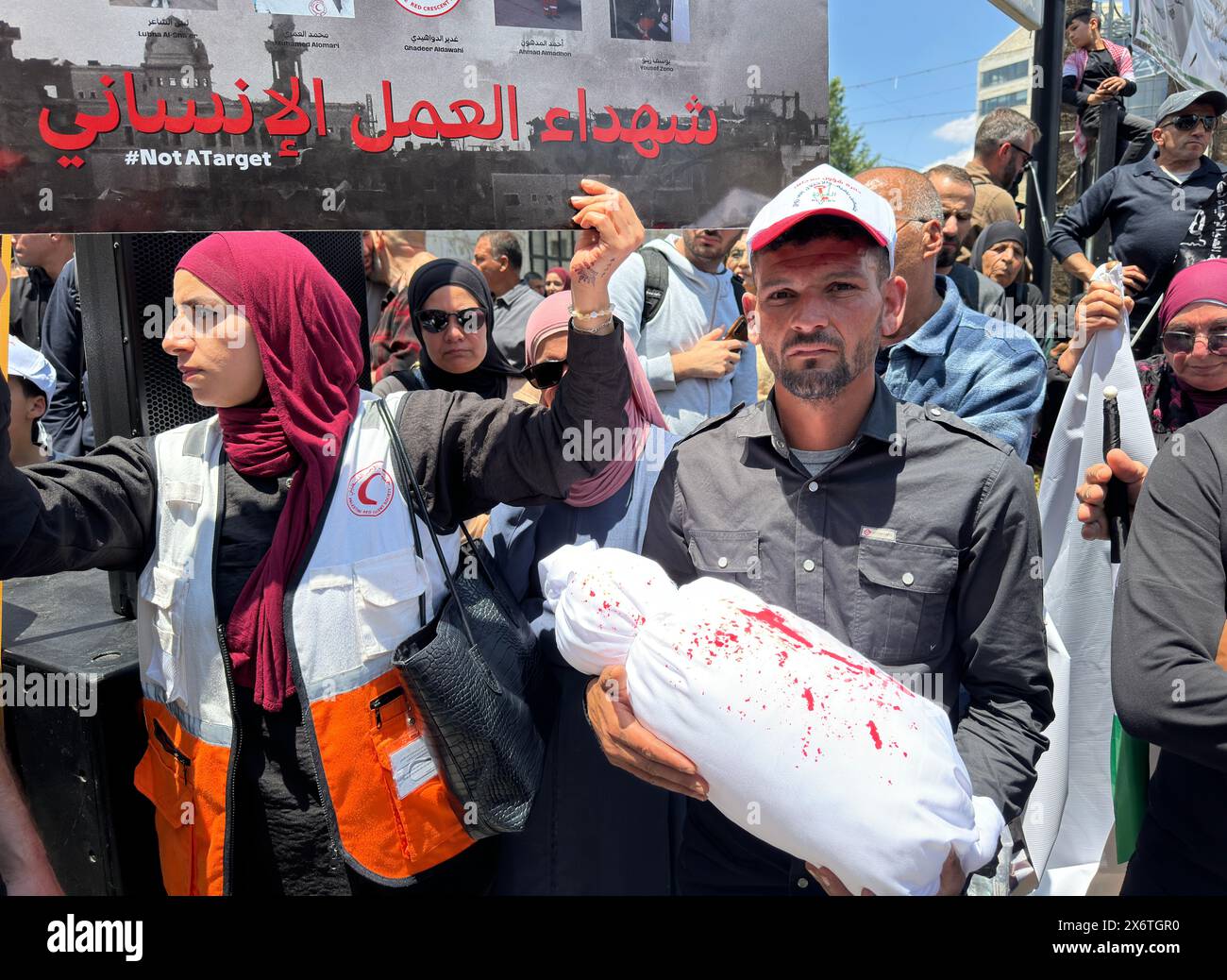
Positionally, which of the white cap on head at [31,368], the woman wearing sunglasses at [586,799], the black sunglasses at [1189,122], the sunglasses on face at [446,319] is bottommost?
the woman wearing sunglasses at [586,799]

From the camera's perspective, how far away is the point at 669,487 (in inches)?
76.5

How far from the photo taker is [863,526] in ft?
5.70

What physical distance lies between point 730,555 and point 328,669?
872mm

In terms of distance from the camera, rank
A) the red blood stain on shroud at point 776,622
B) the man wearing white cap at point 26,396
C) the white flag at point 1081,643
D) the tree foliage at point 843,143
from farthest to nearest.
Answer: the tree foliage at point 843,143 < the man wearing white cap at point 26,396 < the white flag at point 1081,643 < the red blood stain on shroud at point 776,622

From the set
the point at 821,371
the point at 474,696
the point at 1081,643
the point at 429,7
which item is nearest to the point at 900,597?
the point at 821,371

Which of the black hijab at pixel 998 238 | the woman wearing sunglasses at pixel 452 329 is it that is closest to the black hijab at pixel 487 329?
the woman wearing sunglasses at pixel 452 329

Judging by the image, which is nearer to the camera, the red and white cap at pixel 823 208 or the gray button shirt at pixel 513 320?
the red and white cap at pixel 823 208

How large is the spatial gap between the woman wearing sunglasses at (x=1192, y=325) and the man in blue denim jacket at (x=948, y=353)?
20cm

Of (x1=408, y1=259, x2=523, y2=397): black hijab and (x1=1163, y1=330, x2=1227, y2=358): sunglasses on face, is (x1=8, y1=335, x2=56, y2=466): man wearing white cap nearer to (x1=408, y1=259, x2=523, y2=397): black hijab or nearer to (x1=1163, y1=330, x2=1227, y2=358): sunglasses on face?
(x1=408, y1=259, x2=523, y2=397): black hijab

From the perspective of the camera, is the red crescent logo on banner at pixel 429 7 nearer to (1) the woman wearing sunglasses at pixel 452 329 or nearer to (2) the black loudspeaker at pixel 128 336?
(2) the black loudspeaker at pixel 128 336

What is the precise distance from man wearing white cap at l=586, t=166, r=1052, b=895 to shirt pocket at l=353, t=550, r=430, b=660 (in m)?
0.47

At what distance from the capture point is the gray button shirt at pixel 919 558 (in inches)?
65.6

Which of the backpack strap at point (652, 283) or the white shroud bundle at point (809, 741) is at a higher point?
the backpack strap at point (652, 283)

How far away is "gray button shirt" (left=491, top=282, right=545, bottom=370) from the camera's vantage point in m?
4.82
